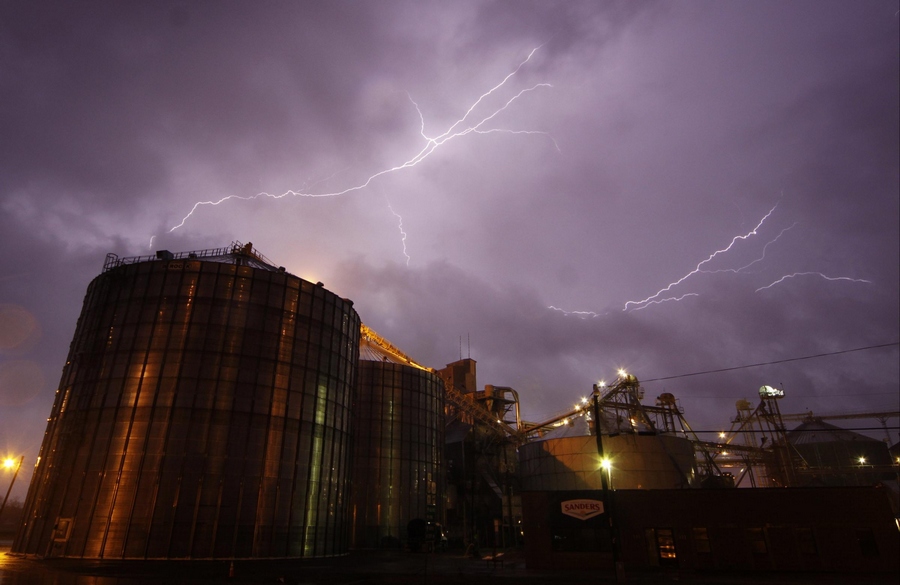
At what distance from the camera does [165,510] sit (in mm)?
32344

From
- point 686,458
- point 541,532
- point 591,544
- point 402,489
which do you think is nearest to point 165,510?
point 541,532

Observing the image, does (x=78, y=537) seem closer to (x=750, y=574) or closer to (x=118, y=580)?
(x=118, y=580)

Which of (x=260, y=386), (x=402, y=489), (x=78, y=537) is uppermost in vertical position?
(x=260, y=386)

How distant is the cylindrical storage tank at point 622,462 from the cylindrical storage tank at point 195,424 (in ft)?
73.2

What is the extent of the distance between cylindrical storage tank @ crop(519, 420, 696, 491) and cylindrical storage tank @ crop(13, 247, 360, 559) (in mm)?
22299

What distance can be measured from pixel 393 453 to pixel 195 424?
100 feet

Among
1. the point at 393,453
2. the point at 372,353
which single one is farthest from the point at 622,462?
the point at 372,353

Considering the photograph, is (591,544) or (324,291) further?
(324,291)

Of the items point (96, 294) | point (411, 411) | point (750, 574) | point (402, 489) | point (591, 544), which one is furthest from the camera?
point (411, 411)

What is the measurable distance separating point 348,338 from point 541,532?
23.7 meters

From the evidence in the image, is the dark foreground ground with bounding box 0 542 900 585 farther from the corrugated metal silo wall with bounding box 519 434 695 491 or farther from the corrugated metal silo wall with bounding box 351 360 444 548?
the corrugated metal silo wall with bounding box 351 360 444 548

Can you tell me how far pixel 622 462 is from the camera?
48625 millimetres

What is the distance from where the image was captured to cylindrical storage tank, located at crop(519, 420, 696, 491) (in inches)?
1890

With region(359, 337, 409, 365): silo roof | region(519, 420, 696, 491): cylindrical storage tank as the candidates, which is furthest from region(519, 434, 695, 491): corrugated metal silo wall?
region(359, 337, 409, 365): silo roof
